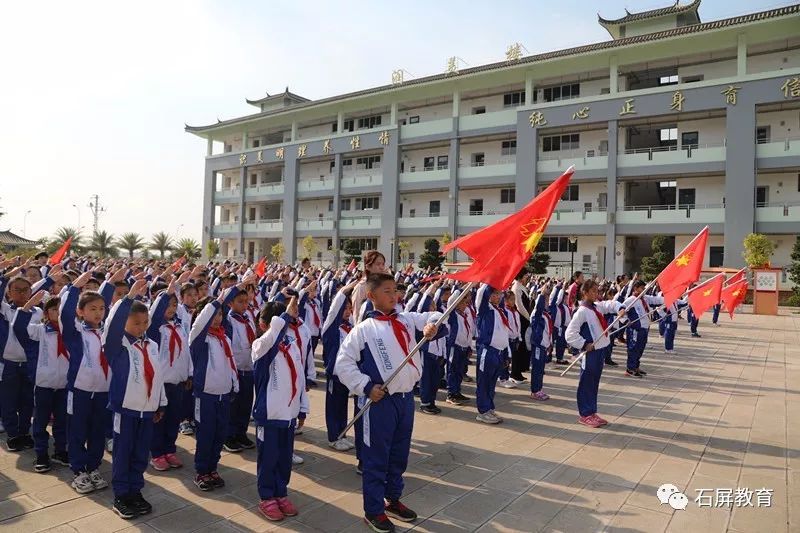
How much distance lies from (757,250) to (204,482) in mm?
24943

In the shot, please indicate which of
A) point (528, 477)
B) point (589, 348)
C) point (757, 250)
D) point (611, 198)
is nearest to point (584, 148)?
point (611, 198)

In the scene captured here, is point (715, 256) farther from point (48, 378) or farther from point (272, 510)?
point (48, 378)

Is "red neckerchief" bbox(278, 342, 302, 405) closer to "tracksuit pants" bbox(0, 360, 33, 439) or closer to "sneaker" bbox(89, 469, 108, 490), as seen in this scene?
"sneaker" bbox(89, 469, 108, 490)

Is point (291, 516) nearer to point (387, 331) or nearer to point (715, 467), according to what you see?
point (387, 331)

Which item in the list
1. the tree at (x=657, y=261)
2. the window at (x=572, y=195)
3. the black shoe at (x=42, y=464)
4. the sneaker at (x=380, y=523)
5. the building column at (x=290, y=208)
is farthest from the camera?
the building column at (x=290, y=208)

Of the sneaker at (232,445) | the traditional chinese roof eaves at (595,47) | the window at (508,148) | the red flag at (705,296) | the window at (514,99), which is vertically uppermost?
the traditional chinese roof eaves at (595,47)

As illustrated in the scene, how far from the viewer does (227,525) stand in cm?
366

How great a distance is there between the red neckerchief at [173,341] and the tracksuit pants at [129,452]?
946 mm

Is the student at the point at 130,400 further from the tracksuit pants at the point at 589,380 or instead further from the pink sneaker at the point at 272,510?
the tracksuit pants at the point at 589,380

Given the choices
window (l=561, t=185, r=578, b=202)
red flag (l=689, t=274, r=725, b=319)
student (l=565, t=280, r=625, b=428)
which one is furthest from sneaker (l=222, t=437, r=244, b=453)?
window (l=561, t=185, r=578, b=202)

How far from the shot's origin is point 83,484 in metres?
4.10

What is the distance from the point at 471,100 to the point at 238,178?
22251 millimetres

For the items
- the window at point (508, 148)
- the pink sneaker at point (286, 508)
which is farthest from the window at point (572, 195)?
the pink sneaker at point (286, 508)

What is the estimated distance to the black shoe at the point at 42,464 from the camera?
14.6ft
